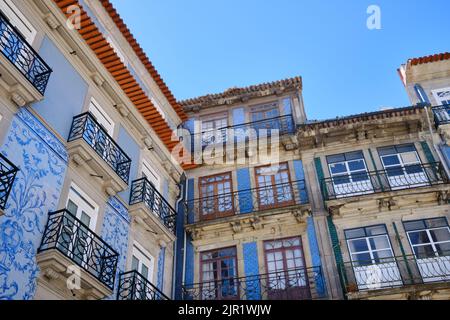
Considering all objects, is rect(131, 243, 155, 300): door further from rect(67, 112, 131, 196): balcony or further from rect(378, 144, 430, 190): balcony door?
rect(378, 144, 430, 190): balcony door

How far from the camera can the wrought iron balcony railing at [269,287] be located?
1155 centimetres

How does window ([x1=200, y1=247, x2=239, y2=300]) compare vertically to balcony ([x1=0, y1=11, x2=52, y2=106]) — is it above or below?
below

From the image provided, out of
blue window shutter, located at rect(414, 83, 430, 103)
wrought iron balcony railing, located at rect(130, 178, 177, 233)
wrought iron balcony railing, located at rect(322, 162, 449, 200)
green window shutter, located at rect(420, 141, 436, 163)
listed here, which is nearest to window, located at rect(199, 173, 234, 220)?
wrought iron balcony railing, located at rect(130, 178, 177, 233)

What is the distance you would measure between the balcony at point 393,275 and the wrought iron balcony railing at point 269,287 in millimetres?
735

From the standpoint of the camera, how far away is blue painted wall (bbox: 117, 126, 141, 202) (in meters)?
11.7

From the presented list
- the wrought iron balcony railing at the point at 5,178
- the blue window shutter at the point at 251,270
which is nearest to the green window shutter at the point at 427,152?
the blue window shutter at the point at 251,270

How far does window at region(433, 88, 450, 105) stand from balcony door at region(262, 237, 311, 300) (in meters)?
6.64

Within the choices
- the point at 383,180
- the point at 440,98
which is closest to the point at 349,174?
the point at 383,180

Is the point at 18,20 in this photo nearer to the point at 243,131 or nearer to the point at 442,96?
the point at 243,131

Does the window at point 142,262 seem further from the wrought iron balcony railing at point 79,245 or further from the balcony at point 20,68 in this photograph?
the balcony at point 20,68
